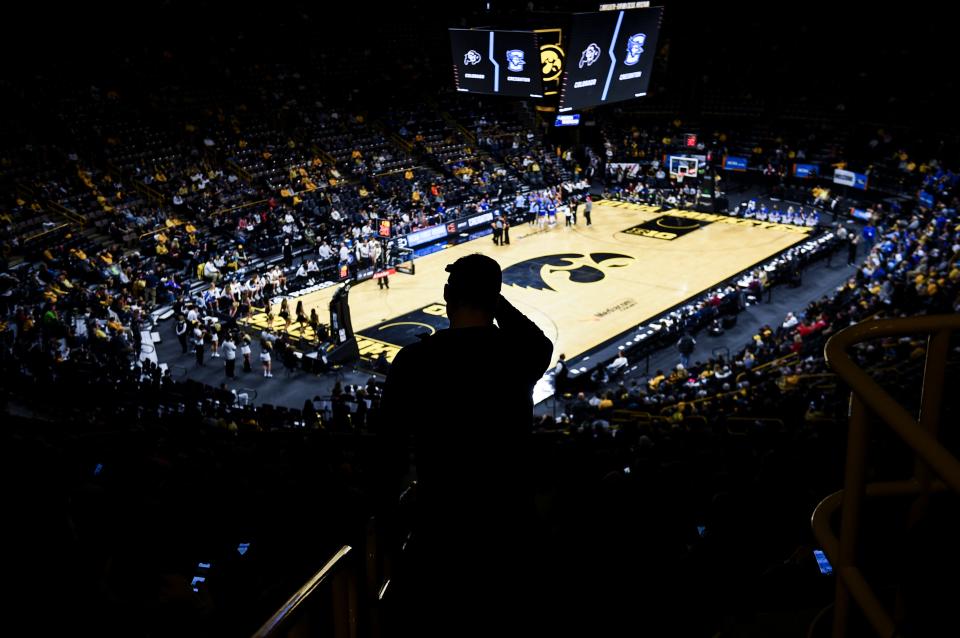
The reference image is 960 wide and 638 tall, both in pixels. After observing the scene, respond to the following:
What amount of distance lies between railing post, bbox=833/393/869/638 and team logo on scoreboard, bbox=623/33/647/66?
95.1ft

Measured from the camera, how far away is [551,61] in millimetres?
28266

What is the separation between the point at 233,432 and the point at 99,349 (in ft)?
31.4

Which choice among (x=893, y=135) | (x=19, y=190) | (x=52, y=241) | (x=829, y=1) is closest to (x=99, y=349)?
(x=52, y=241)

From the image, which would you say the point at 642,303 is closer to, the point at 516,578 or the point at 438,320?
the point at 438,320

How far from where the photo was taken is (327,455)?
9.96m

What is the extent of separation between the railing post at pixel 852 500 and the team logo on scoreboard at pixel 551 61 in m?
27.7

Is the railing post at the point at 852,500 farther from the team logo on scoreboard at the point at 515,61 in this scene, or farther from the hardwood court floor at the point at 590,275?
the team logo on scoreboard at the point at 515,61

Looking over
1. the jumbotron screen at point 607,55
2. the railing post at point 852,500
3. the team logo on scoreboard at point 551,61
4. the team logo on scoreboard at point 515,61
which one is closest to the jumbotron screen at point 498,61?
the team logo on scoreboard at point 515,61

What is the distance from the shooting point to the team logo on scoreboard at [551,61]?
92.0ft

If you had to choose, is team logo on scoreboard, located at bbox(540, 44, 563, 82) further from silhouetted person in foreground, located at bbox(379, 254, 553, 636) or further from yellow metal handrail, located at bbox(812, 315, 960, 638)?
yellow metal handrail, located at bbox(812, 315, 960, 638)

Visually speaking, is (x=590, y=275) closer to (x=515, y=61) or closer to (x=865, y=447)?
(x=515, y=61)

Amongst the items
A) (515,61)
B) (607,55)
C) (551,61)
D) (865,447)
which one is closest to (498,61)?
(515,61)

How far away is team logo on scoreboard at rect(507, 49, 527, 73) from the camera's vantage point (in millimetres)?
28722

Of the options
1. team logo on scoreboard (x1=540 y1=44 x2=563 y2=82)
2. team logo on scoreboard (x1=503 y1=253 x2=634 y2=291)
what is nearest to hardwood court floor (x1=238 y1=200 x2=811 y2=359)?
team logo on scoreboard (x1=503 y1=253 x2=634 y2=291)
